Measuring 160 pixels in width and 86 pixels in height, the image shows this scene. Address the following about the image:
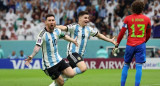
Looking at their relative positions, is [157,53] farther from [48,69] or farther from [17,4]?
[48,69]

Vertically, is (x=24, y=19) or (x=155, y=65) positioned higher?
(x=24, y=19)

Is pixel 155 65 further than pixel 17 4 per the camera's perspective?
No

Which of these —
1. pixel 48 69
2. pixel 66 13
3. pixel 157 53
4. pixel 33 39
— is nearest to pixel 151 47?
pixel 157 53

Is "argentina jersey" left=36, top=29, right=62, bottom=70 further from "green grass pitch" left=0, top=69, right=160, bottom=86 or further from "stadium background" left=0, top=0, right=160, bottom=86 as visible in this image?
"stadium background" left=0, top=0, right=160, bottom=86

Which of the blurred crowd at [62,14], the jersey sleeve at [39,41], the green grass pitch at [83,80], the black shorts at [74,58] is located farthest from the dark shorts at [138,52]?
the blurred crowd at [62,14]

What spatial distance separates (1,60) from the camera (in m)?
25.2

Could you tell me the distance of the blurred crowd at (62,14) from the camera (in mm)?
25188

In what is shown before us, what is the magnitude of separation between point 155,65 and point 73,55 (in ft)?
40.4

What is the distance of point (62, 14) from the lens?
2620 centimetres

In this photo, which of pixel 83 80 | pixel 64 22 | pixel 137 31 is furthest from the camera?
pixel 64 22

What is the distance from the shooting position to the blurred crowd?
25188 mm

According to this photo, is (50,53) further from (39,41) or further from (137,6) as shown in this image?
(137,6)

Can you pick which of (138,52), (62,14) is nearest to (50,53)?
(138,52)

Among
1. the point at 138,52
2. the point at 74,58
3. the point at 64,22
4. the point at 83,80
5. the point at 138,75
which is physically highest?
the point at 138,52
